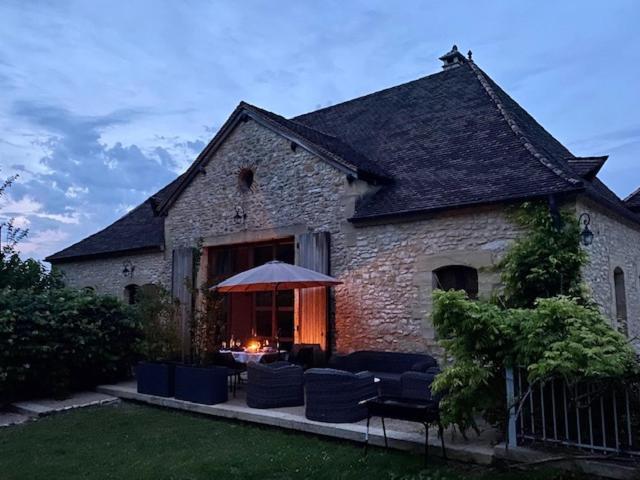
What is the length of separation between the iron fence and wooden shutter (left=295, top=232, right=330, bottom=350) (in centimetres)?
504

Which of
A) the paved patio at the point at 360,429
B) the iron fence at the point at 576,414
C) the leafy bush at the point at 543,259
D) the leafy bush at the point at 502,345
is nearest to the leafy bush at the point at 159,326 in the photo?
the paved patio at the point at 360,429

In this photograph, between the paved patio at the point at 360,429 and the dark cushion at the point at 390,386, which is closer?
the paved patio at the point at 360,429

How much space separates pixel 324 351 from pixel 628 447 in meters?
5.85

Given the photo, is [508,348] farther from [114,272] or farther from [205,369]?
[114,272]

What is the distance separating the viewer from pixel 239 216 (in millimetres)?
11594

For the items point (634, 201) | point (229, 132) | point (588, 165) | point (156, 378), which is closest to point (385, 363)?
point (156, 378)

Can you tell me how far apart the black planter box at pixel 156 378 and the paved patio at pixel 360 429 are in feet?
0.56

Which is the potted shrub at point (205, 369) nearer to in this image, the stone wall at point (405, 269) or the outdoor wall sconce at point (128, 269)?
the stone wall at point (405, 269)

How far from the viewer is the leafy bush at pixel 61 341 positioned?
8.48 metres

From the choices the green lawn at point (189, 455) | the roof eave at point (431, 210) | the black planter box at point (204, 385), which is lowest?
the green lawn at point (189, 455)

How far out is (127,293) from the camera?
48.4 feet

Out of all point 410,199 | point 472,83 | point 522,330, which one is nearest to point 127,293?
point 410,199

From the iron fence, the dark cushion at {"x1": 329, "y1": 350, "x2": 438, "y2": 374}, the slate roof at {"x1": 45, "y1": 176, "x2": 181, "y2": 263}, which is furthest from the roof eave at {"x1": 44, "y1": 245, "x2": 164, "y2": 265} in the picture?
the iron fence

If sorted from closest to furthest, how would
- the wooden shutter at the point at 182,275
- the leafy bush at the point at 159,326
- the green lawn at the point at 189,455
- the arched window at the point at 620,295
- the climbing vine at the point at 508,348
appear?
the climbing vine at the point at 508,348
the green lawn at the point at 189,455
the leafy bush at the point at 159,326
the arched window at the point at 620,295
the wooden shutter at the point at 182,275
